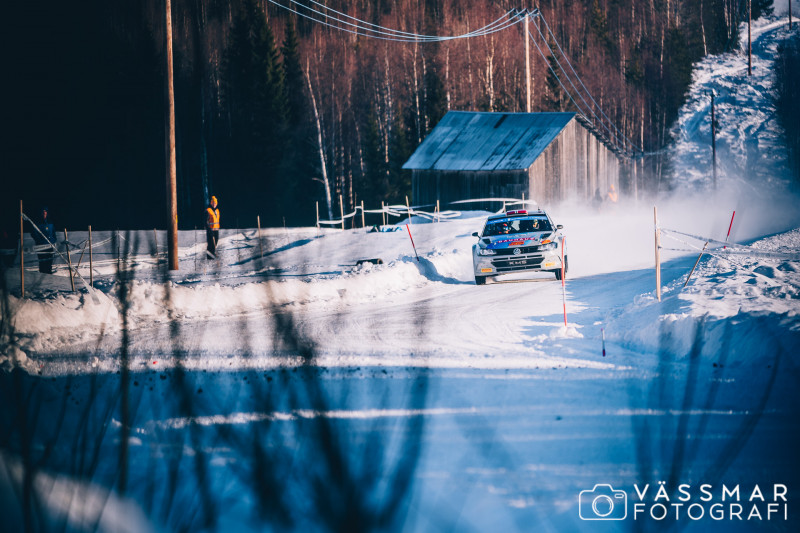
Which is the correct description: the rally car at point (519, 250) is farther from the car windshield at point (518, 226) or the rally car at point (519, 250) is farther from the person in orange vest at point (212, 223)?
the person in orange vest at point (212, 223)

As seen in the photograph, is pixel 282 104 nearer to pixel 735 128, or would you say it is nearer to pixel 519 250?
pixel 519 250

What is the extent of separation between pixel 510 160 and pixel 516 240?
23.9m

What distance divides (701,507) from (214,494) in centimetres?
348

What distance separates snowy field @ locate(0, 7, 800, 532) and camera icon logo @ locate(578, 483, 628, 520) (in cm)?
2

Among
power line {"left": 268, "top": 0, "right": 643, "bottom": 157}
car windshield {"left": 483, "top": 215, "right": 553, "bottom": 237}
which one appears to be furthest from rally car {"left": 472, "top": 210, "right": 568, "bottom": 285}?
power line {"left": 268, "top": 0, "right": 643, "bottom": 157}

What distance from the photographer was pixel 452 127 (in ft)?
148

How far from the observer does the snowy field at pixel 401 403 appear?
11.7 feet

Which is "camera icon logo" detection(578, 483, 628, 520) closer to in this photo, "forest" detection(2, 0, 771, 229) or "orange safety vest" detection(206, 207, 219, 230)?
"orange safety vest" detection(206, 207, 219, 230)

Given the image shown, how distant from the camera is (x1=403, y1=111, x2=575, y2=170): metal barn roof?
40.1 m

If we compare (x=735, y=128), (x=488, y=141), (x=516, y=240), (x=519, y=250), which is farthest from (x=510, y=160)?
(x=735, y=128)

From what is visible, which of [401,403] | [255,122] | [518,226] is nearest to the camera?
[401,403]

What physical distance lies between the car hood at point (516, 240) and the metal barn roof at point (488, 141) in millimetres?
22288

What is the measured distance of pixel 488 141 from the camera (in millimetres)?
42156

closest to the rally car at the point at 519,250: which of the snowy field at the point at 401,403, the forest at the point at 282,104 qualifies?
the snowy field at the point at 401,403
